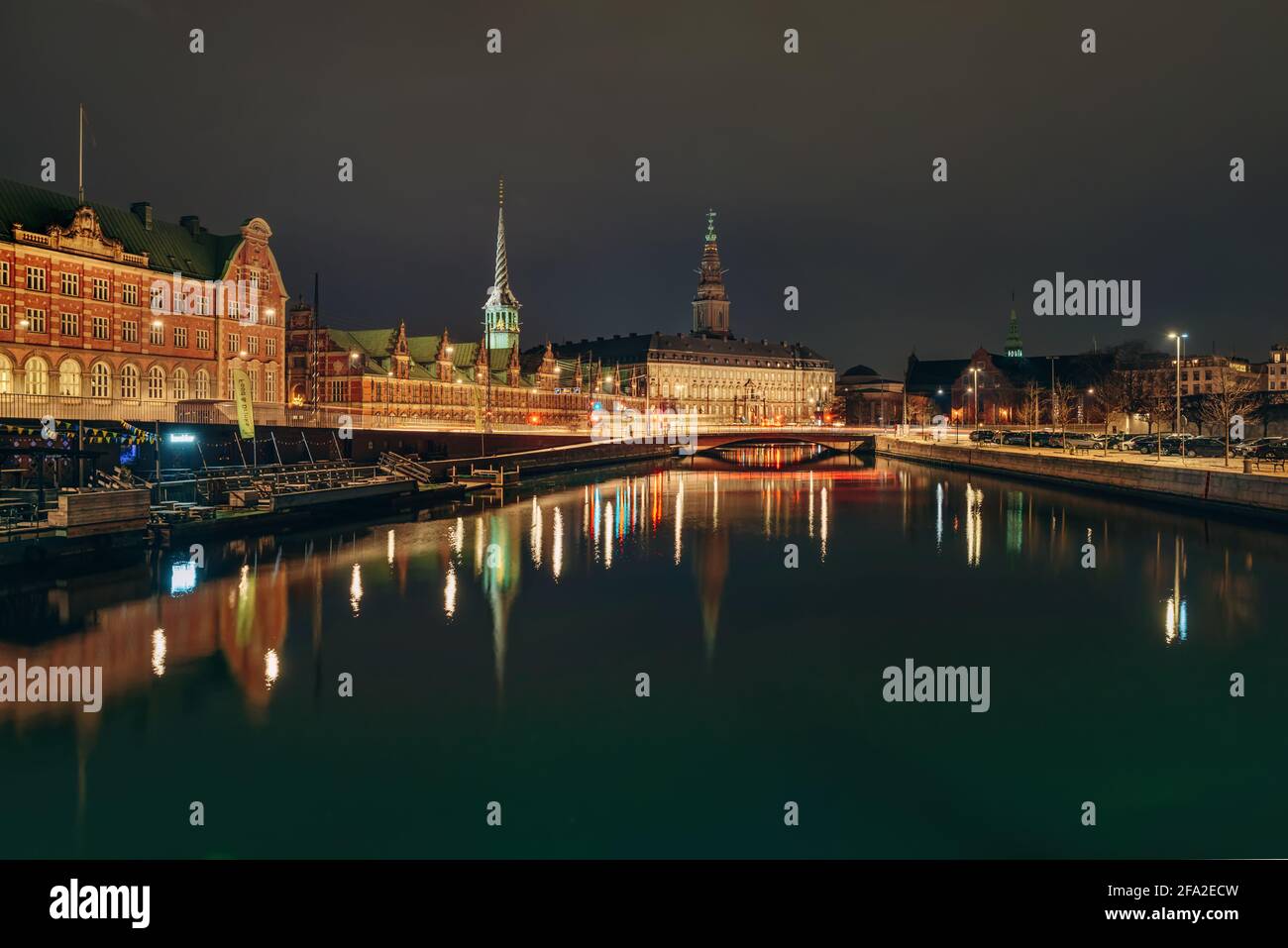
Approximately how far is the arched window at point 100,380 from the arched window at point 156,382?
2769 mm

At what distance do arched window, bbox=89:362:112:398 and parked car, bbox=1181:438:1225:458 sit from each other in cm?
6415

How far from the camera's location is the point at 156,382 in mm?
55656

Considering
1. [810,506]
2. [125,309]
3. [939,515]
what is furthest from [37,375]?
[939,515]

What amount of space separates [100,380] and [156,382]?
13.4 feet

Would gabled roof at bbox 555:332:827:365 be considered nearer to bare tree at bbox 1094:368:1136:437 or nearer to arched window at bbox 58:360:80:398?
bare tree at bbox 1094:368:1136:437

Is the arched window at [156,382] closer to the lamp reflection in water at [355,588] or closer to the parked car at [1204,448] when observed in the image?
the lamp reflection in water at [355,588]

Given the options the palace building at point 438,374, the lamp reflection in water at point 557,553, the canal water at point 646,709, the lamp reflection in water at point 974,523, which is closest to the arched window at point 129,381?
the palace building at point 438,374

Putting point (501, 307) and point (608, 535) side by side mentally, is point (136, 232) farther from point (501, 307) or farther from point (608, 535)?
point (501, 307)

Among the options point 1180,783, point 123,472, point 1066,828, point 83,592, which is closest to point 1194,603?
point 1180,783

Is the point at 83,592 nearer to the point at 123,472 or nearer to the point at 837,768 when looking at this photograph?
the point at 123,472

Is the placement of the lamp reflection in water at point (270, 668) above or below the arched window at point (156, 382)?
below

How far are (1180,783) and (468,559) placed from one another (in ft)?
81.2

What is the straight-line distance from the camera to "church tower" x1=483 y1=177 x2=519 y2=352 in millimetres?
132625

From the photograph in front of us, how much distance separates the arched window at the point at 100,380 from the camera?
5103 centimetres
